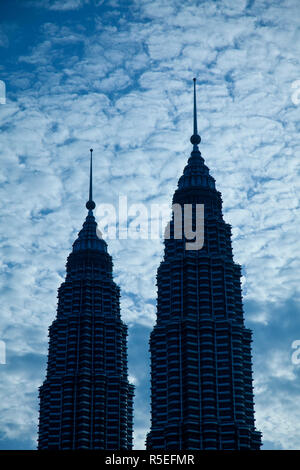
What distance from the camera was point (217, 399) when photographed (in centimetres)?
19938
